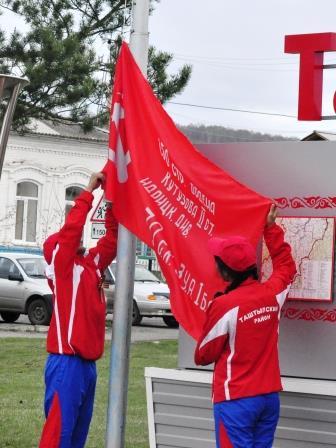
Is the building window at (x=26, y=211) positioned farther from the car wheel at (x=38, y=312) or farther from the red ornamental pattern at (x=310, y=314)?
the red ornamental pattern at (x=310, y=314)

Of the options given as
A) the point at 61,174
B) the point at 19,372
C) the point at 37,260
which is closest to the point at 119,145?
the point at 19,372

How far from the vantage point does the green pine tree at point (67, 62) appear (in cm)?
2158

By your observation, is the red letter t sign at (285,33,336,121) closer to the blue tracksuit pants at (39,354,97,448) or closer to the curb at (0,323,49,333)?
the blue tracksuit pants at (39,354,97,448)

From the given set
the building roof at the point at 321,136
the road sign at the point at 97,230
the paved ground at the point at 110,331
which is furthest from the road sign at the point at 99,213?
the building roof at the point at 321,136

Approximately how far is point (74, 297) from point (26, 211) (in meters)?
39.4

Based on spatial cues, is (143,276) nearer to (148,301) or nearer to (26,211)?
(148,301)

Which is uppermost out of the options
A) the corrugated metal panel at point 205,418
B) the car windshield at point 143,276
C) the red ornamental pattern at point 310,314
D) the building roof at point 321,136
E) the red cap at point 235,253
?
the building roof at point 321,136

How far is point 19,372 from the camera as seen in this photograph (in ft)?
50.5

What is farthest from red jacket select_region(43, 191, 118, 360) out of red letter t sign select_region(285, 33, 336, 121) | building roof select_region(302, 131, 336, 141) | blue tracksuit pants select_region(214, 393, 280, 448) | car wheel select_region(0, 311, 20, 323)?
car wheel select_region(0, 311, 20, 323)

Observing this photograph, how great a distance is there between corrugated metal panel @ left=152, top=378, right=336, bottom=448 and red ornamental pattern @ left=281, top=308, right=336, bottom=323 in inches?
20.8

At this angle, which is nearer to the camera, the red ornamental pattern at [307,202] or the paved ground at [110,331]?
the red ornamental pattern at [307,202]

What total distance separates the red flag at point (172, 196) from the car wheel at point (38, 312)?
17.8 m

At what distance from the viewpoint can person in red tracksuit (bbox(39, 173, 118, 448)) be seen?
7293 mm

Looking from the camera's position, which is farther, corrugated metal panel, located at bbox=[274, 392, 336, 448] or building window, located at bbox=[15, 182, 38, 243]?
building window, located at bbox=[15, 182, 38, 243]
